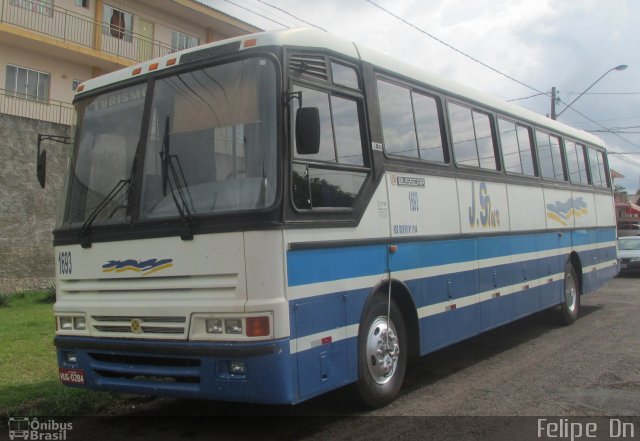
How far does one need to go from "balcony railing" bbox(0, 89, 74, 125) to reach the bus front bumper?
623 inches

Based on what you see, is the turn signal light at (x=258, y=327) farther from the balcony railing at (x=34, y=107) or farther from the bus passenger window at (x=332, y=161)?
the balcony railing at (x=34, y=107)

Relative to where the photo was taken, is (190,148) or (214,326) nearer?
(214,326)

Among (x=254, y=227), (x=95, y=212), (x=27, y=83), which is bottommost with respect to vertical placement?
(x=254, y=227)


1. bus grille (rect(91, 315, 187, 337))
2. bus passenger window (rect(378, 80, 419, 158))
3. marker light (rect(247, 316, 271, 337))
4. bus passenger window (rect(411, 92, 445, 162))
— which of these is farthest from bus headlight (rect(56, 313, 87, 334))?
bus passenger window (rect(411, 92, 445, 162))

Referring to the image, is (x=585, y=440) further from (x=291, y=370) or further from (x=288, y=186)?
(x=288, y=186)

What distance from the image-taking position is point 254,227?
4555 millimetres

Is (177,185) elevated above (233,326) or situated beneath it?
elevated above

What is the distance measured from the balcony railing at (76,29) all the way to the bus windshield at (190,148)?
16.8 meters

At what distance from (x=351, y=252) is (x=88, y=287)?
2318 millimetres

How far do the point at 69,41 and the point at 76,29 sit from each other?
2.44ft

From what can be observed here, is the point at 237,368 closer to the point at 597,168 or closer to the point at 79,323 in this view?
the point at 79,323

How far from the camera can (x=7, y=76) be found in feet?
65.2

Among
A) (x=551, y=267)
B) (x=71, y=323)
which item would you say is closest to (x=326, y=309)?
(x=71, y=323)

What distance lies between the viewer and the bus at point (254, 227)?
15.1 ft
